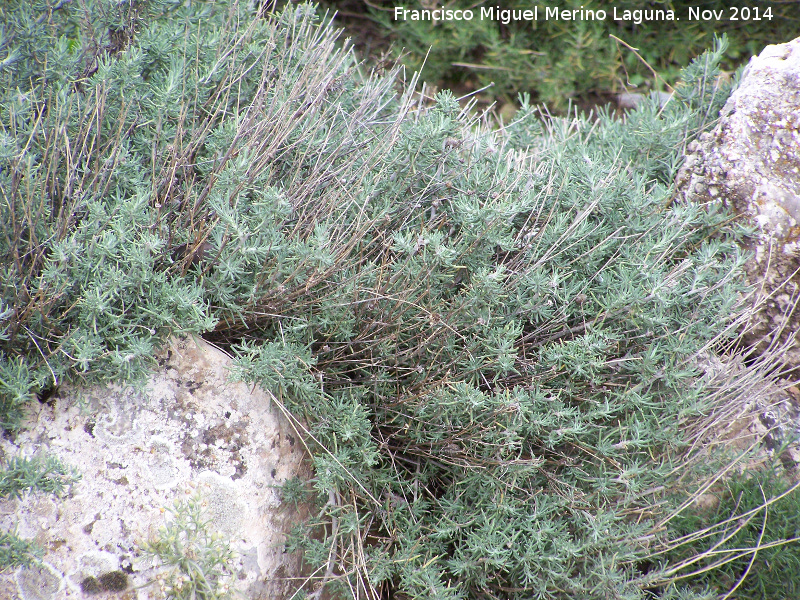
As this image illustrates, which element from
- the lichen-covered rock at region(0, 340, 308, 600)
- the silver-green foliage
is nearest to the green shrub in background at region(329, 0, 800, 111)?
the lichen-covered rock at region(0, 340, 308, 600)

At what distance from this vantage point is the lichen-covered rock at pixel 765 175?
2803mm

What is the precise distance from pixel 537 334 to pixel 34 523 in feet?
6.39

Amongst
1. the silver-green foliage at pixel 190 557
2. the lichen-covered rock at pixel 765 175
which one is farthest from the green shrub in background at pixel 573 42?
the silver-green foliage at pixel 190 557

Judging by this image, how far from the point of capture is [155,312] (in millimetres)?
2055

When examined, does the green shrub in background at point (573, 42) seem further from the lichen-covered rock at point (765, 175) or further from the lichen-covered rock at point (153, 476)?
the lichen-covered rock at point (153, 476)

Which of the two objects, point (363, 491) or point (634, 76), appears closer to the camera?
point (363, 491)

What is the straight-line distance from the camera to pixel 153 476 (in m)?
2.09

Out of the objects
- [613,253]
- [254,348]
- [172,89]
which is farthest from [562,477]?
[172,89]

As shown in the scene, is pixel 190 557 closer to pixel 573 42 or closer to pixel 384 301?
pixel 384 301

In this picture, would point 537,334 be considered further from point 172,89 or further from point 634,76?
point 634,76

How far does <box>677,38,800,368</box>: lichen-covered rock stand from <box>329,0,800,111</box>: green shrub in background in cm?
142

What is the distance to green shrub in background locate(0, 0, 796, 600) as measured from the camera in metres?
2.12

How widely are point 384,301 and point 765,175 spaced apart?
1.93 m

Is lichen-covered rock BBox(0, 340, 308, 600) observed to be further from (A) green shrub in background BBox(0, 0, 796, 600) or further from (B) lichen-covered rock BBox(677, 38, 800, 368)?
(B) lichen-covered rock BBox(677, 38, 800, 368)
